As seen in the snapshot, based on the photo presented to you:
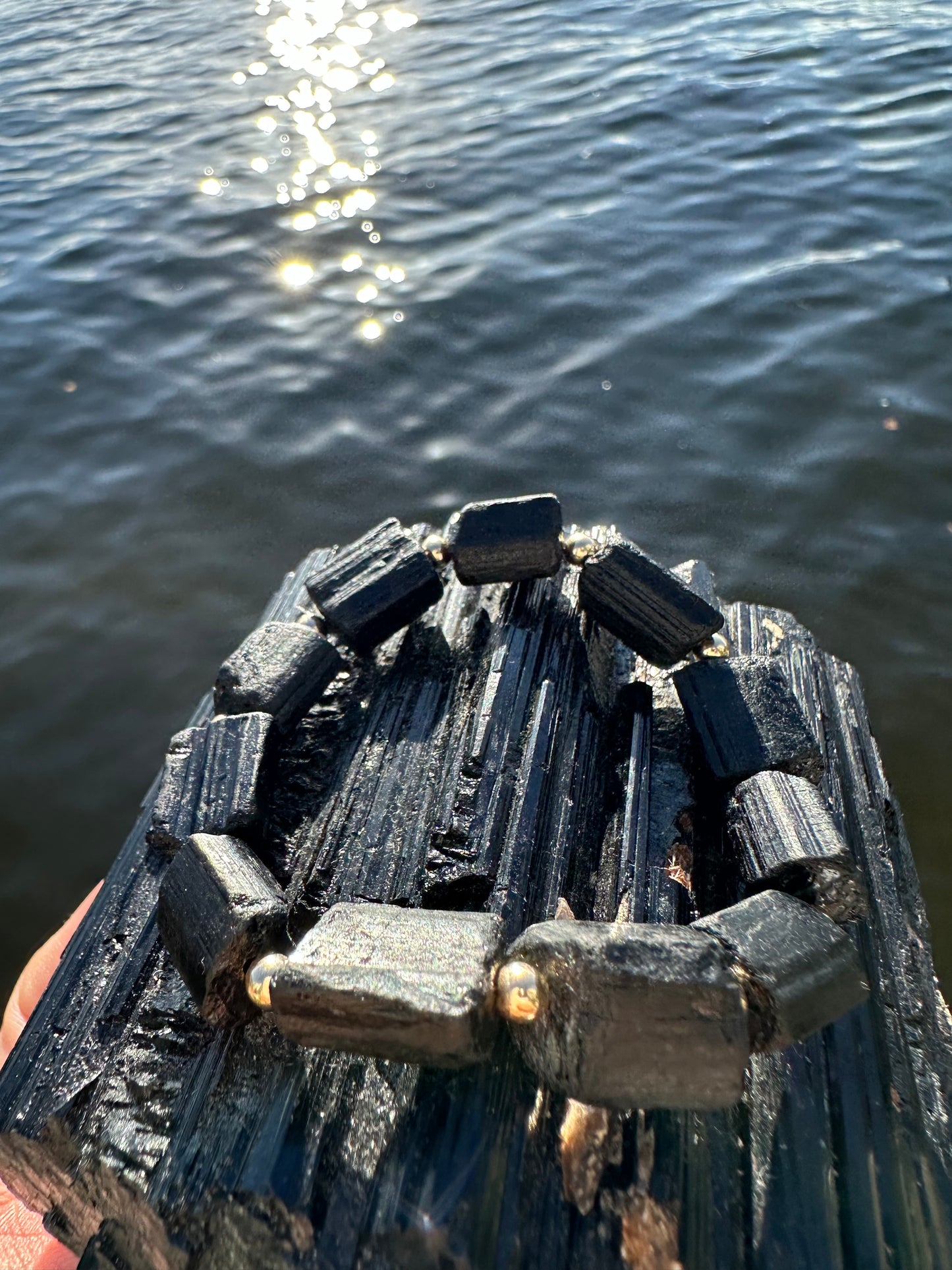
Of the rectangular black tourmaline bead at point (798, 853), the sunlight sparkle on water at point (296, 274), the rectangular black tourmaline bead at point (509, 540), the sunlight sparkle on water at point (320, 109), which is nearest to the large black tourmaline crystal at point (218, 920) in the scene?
the rectangular black tourmaline bead at point (798, 853)

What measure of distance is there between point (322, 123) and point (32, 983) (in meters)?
7.58

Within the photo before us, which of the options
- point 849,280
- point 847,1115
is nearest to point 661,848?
point 847,1115

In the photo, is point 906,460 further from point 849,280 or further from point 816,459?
point 849,280

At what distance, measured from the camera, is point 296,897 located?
219cm

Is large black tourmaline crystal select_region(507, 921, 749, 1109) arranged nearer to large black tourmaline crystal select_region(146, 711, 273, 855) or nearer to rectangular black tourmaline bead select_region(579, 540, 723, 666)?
large black tourmaline crystal select_region(146, 711, 273, 855)

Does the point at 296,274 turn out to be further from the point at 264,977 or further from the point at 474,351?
the point at 264,977

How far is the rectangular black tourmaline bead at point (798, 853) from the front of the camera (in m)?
2.07

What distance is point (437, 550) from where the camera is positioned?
2.91 m

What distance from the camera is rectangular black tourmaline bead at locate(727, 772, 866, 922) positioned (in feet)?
6.80

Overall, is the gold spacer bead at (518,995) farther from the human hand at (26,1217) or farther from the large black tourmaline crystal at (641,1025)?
the human hand at (26,1217)

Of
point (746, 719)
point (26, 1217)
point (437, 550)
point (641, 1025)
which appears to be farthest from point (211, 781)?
point (746, 719)

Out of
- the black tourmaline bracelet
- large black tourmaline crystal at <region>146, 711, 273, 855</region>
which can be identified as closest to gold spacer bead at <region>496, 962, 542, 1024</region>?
the black tourmaline bracelet

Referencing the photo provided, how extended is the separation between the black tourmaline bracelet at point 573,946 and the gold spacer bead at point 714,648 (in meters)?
0.02

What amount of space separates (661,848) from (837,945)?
0.49m
